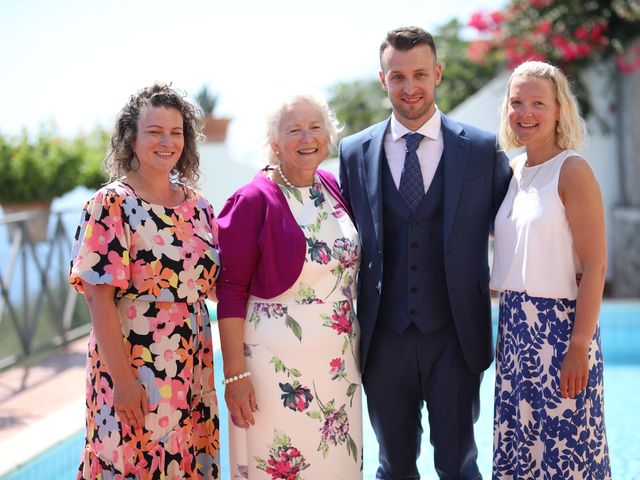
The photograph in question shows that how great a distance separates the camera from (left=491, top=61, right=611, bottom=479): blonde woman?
2.49 meters

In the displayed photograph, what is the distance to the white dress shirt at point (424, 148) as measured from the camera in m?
2.77

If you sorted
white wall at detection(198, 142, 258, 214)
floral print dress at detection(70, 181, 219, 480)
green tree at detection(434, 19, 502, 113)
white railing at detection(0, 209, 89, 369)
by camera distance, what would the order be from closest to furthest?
1. floral print dress at detection(70, 181, 219, 480)
2. white railing at detection(0, 209, 89, 369)
3. white wall at detection(198, 142, 258, 214)
4. green tree at detection(434, 19, 502, 113)

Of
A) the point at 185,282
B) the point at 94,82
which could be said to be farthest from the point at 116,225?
the point at 94,82

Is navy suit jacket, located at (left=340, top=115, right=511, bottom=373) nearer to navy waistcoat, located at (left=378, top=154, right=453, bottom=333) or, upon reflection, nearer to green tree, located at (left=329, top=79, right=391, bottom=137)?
navy waistcoat, located at (left=378, top=154, right=453, bottom=333)

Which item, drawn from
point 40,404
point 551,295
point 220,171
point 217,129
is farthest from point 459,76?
point 551,295

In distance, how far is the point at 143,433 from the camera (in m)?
2.37

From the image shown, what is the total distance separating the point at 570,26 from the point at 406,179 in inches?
247

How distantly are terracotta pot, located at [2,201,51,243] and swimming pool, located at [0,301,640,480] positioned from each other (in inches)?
70.5

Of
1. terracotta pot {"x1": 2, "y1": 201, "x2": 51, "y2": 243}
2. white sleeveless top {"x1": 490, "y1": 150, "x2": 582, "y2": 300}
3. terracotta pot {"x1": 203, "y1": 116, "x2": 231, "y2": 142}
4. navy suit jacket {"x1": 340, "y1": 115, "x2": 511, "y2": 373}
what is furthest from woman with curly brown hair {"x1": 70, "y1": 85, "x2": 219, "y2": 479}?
terracotta pot {"x1": 203, "y1": 116, "x2": 231, "y2": 142}

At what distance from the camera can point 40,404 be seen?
4688mm

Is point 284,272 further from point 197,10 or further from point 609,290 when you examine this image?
point 197,10

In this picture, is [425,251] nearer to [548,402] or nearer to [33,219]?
[548,402]

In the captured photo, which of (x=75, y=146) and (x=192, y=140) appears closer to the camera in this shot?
(x=192, y=140)

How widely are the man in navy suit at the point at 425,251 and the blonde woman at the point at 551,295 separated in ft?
0.43
